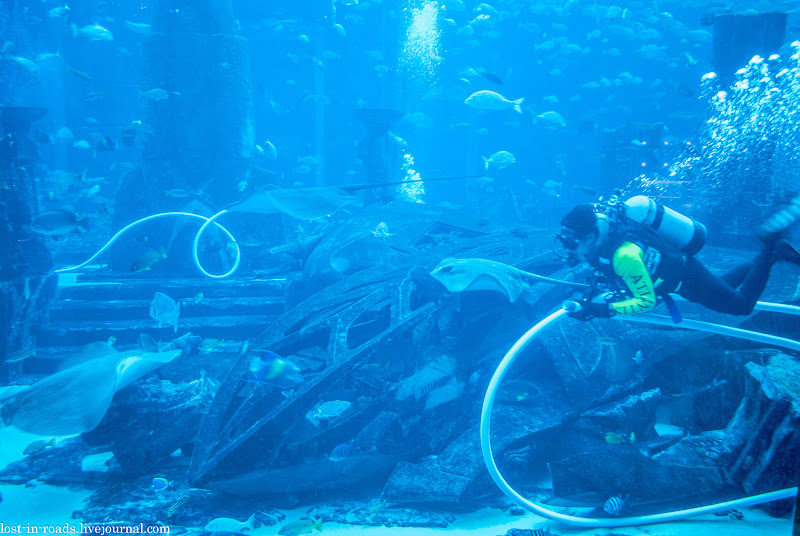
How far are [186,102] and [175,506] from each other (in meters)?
10.5

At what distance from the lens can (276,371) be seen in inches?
155

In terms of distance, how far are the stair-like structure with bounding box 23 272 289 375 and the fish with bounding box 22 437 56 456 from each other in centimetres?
241

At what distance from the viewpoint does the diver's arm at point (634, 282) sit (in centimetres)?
311

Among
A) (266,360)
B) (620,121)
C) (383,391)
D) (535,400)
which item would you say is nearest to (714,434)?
(535,400)

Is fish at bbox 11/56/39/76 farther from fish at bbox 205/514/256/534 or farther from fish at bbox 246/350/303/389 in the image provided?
fish at bbox 205/514/256/534

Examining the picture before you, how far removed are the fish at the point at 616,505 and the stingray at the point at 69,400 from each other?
420 cm

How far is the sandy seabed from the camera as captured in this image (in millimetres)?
3139

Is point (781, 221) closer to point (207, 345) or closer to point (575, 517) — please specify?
point (575, 517)

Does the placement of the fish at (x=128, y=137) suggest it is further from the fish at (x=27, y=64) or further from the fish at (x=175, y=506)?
the fish at (x=175, y=506)

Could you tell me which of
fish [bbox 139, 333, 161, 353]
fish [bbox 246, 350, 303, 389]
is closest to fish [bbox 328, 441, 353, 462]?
fish [bbox 246, 350, 303, 389]

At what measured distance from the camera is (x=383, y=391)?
4492 millimetres

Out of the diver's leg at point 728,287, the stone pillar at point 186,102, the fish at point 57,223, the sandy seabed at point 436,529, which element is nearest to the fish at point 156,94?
the stone pillar at point 186,102

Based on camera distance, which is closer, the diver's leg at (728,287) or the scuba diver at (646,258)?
the scuba diver at (646,258)

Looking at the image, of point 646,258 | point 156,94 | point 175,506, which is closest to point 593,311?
point 646,258
